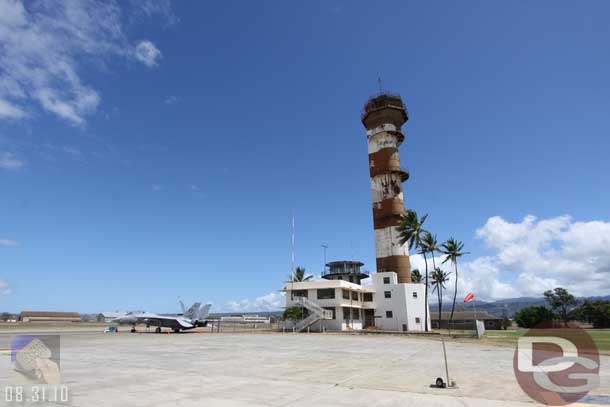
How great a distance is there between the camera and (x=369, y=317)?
57.2 m

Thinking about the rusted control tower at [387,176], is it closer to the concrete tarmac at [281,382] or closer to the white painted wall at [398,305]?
the white painted wall at [398,305]

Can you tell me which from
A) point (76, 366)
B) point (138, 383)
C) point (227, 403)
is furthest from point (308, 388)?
point (76, 366)

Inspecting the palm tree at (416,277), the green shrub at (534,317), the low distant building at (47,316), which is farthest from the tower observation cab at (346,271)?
the low distant building at (47,316)

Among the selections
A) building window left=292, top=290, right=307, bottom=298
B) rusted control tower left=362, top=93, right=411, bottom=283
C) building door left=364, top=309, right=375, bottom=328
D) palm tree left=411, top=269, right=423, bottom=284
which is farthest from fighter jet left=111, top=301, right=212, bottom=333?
palm tree left=411, top=269, right=423, bottom=284

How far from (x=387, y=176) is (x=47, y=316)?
11735cm

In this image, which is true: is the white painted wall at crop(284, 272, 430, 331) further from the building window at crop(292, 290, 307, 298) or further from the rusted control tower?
the rusted control tower

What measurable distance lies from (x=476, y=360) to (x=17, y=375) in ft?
62.7

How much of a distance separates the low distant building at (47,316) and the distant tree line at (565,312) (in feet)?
431

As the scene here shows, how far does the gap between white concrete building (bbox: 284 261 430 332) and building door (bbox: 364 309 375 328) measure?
2388 millimetres

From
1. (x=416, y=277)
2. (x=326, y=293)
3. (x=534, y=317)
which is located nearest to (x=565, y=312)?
(x=534, y=317)

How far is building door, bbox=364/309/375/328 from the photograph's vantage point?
56562 mm

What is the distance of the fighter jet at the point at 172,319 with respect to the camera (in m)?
46.2

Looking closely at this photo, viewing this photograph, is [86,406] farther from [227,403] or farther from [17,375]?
[17,375]

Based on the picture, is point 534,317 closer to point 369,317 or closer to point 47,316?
point 369,317
